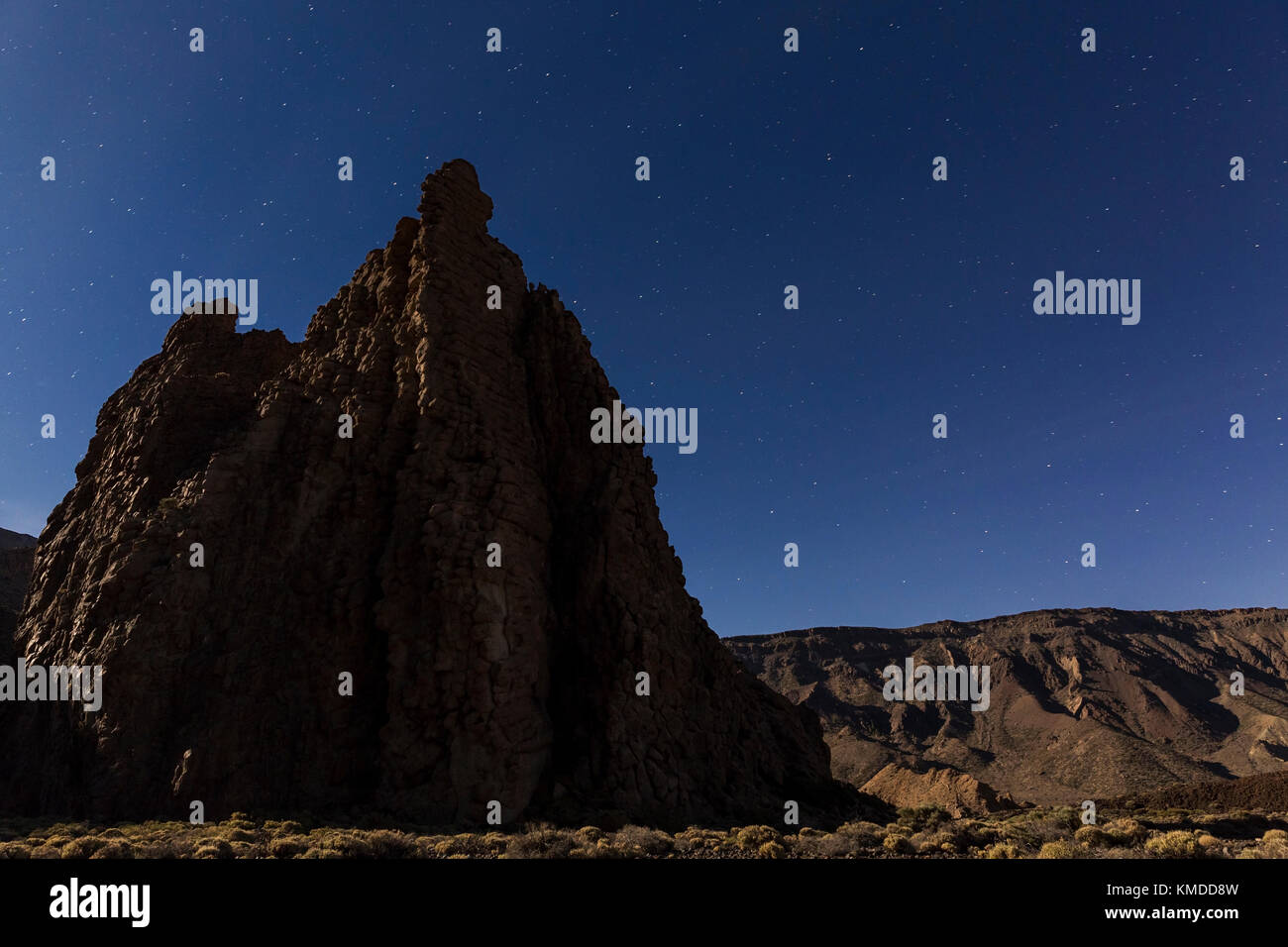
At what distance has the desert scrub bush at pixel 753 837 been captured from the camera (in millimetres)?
15086

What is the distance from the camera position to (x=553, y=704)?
24.6 metres

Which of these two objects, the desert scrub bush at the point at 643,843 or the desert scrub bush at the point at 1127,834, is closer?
the desert scrub bush at the point at 643,843

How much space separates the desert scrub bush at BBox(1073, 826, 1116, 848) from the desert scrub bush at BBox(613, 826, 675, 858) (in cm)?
989

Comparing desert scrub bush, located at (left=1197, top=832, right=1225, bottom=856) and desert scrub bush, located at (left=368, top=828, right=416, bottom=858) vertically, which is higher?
desert scrub bush, located at (left=368, top=828, right=416, bottom=858)

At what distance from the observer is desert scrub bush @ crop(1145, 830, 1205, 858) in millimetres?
13891

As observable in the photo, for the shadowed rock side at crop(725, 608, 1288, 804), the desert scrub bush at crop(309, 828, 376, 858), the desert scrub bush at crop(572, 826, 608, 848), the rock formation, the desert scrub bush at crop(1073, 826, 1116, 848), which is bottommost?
the shadowed rock side at crop(725, 608, 1288, 804)

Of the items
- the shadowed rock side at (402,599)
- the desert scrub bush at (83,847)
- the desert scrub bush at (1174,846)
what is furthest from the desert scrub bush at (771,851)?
the desert scrub bush at (83,847)

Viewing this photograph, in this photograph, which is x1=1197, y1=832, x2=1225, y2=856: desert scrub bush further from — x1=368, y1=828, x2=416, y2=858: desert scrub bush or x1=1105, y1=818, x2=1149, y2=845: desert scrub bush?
x1=368, y1=828, x2=416, y2=858: desert scrub bush

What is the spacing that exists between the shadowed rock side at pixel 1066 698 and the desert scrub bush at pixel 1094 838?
52.0 metres

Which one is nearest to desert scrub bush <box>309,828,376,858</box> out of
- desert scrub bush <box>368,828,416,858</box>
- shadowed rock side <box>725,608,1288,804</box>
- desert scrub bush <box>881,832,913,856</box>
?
desert scrub bush <box>368,828,416,858</box>

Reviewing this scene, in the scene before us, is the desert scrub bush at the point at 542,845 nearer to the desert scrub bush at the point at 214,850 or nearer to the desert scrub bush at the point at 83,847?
the desert scrub bush at the point at 214,850

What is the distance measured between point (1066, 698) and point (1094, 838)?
11155 centimetres

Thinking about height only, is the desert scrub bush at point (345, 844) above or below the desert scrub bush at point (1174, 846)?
above
